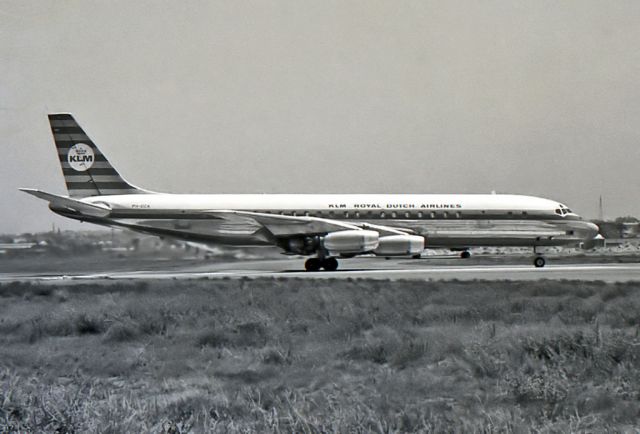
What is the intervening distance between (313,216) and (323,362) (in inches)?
905

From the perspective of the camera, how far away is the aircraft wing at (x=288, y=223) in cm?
3441

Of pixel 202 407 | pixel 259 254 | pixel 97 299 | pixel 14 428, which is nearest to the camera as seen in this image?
pixel 14 428

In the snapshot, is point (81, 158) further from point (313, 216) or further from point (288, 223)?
point (313, 216)

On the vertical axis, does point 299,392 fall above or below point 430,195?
below

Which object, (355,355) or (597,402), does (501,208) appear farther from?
(597,402)

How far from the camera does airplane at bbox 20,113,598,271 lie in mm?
34531

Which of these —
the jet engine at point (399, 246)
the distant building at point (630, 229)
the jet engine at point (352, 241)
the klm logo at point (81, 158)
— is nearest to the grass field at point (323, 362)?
the jet engine at point (352, 241)

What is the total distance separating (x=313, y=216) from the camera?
117ft

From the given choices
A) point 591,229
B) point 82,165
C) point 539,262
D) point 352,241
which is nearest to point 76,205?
point 82,165

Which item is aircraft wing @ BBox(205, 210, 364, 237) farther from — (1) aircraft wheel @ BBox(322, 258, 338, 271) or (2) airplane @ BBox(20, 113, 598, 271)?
(1) aircraft wheel @ BBox(322, 258, 338, 271)

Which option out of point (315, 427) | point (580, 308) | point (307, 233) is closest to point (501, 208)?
point (307, 233)

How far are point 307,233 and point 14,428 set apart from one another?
89.8 ft

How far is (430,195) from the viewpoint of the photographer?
37.5 meters

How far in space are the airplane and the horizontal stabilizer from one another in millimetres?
46
